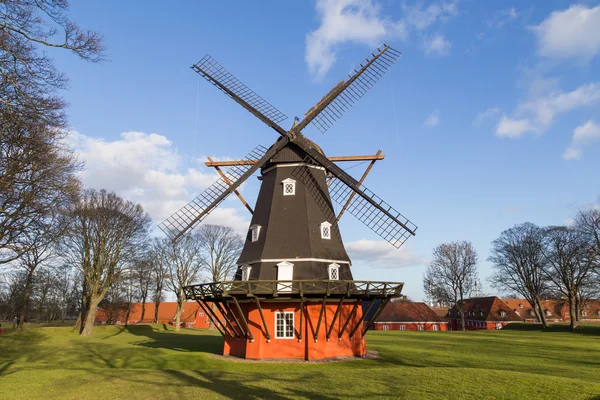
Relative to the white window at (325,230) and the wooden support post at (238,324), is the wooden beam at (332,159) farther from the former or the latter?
the wooden support post at (238,324)

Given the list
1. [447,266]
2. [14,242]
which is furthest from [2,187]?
[447,266]

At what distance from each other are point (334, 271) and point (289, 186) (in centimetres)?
501

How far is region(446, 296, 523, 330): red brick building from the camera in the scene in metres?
54.0

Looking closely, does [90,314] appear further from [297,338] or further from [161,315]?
[161,315]

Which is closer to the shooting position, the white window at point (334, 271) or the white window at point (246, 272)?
the white window at point (334, 271)

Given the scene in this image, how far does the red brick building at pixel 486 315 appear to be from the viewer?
54.0 meters

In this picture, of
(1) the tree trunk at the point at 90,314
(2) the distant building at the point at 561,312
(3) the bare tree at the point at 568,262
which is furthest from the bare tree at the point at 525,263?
(1) the tree trunk at the point at 90,314

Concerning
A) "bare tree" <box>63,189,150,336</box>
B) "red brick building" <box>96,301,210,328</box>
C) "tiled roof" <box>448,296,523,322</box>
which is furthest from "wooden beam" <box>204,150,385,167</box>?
"tiled roof" <box>448,296,523,322</box>

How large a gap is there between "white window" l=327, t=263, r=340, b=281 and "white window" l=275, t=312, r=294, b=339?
8.41 feet

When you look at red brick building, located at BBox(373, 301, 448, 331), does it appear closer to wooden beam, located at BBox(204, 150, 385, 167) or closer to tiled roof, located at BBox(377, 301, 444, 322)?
tiled roof, located at BBox(377, 301, 444, 322)

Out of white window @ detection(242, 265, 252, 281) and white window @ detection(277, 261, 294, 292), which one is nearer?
white window @ detection(277, 261, 294, 292)

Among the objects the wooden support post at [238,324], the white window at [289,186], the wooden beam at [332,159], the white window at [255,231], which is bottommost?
the wooden support post at [238,324]

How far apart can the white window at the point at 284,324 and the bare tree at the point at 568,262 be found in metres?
32.7

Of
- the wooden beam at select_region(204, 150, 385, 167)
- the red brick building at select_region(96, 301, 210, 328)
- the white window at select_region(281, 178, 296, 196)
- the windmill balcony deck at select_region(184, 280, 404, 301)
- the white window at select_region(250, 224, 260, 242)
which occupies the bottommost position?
the red brick building at select_region(96, 301, 210, 328)
